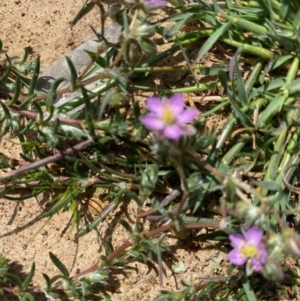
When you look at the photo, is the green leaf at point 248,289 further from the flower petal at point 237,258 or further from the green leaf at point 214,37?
the green leaf at point 214,37

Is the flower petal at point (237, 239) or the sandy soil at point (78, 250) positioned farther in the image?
the sandy soil at point (78, 250)

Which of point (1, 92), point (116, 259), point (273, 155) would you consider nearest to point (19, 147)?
point (1, 92)

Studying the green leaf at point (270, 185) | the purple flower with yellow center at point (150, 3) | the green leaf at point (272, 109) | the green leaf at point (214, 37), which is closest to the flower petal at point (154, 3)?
the purple flower with yellow center at point (150, 3)

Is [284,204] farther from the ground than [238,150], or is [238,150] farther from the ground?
[238,150]

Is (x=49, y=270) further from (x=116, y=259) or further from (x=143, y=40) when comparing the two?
(x=143, y=40)

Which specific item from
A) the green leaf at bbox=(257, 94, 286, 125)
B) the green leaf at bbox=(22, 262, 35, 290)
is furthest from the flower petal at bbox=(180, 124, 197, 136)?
the green leaf at bbox=(22, 262, 35, 290)

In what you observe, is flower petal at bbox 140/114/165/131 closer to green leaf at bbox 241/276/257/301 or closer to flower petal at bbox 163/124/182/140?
flower petal at bbox 163/124/182/140
